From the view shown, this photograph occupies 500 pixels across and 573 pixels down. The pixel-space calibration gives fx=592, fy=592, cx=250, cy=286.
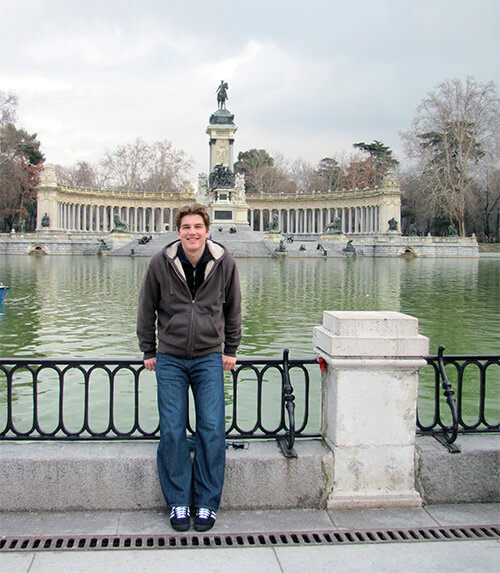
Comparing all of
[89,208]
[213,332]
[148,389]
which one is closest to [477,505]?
[213,332]

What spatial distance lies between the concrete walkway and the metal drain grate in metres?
0.04

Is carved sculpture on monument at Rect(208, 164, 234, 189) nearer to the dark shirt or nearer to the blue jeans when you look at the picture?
the dark shirt

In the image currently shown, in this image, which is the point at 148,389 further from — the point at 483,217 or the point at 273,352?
the point at 483,217

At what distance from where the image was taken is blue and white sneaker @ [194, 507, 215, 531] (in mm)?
3992

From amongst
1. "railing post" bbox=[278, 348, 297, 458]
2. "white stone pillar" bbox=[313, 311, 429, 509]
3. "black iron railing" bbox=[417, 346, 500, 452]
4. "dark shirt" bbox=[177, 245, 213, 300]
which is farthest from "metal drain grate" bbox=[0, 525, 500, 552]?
"dark shirt" bbox=[177, 245, 213, 300]

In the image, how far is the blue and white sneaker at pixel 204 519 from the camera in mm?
3992

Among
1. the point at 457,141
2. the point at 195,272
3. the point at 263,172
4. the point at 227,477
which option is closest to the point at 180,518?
the point at 227,477

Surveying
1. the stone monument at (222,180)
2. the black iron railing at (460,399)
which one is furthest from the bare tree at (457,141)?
the black iron railing at (460,399)

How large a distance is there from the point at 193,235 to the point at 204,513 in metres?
1.93

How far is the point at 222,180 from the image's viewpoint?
7431cm

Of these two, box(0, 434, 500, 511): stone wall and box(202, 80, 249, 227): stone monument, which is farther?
box(202, 80, 249, 227): stone monument

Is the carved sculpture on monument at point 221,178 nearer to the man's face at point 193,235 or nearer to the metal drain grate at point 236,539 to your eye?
the man's face at point 193,235

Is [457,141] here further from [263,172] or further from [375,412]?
[375,412]

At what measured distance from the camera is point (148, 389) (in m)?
8.58
